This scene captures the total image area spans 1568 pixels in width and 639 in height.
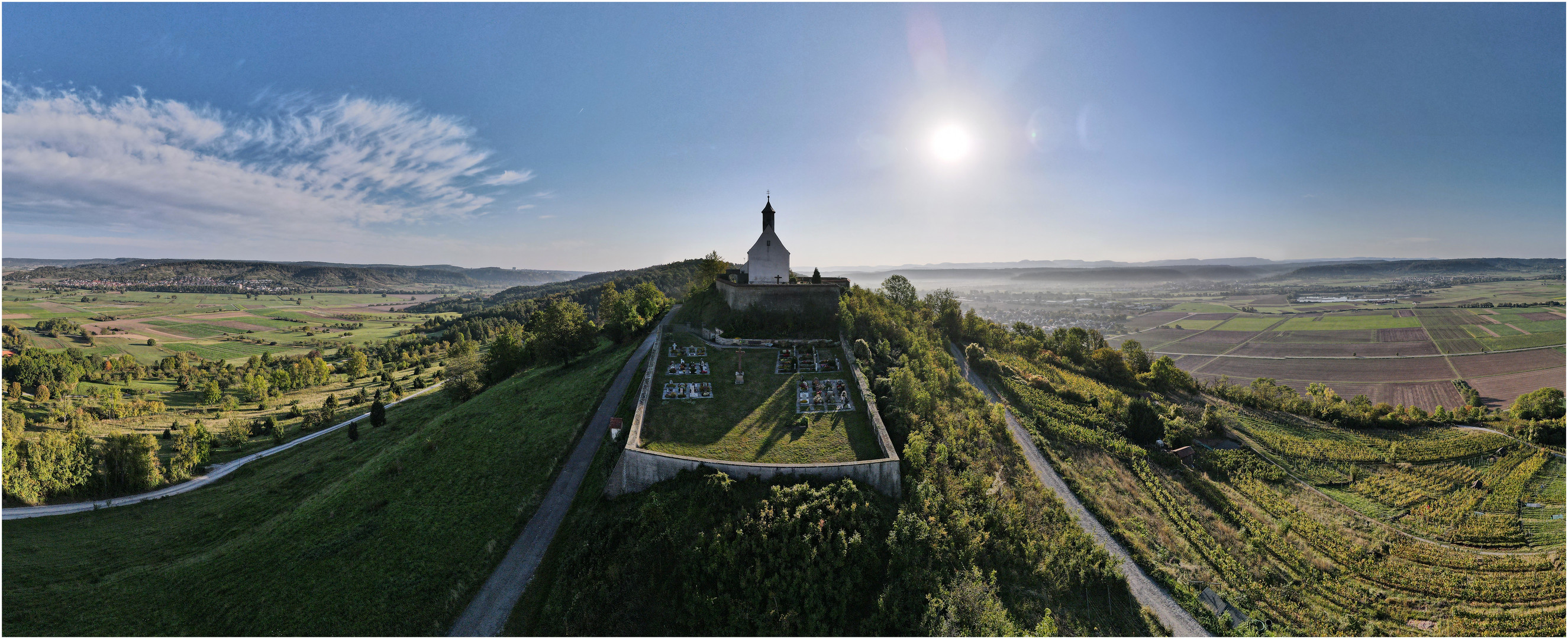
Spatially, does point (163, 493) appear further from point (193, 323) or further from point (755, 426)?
point (193, 323)

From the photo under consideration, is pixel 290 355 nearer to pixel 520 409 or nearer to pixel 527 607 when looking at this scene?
pixel 520 409

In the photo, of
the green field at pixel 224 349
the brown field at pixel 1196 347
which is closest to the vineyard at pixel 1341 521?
the brown field at pixel 1196 347

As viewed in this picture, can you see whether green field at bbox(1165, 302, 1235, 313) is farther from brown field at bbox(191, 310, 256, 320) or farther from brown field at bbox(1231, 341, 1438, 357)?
brown field at bbox(191, 310, 256, 320)

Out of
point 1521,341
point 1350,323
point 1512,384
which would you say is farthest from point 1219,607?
point 1350,323

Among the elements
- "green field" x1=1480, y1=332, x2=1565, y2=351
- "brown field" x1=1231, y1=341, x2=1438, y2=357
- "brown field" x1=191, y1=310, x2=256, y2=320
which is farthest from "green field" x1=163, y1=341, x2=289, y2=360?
"green field" x1=1480, y1=332, x2=1565, y2=351

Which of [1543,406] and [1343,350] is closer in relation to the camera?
[1543,406]

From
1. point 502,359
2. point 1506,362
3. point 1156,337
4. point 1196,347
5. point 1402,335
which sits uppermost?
point 502,359
